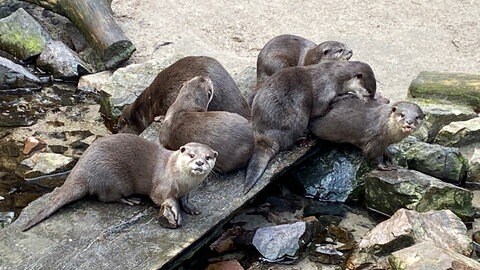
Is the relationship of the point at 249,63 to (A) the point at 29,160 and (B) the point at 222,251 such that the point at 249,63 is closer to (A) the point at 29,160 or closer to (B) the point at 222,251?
(A) the point at 29,160

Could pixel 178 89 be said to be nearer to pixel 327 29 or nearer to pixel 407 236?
pixel 407 236

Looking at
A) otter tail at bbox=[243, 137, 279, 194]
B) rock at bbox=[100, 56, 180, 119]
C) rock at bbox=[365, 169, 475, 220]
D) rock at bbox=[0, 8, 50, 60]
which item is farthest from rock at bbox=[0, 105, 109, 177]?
rock at bbox=[365, 169, 475, 220]

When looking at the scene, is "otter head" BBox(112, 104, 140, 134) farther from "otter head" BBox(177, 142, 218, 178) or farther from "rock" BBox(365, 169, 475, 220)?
"rock" BBox(365, 169, 475, 220)

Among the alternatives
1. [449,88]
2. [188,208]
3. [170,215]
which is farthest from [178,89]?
[449,88]

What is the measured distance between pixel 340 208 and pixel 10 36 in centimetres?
342

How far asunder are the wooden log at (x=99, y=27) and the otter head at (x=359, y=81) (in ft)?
7.32

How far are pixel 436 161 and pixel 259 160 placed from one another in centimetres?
122

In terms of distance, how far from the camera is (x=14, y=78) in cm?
609

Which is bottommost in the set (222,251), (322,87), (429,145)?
(222,251)

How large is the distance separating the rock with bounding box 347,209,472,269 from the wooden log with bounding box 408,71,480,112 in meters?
1.77

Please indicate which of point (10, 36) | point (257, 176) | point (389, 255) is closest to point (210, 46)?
point (10, 36)

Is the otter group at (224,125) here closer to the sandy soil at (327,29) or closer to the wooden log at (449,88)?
the wooden log at (449,88)

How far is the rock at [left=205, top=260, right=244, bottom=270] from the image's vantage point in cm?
389

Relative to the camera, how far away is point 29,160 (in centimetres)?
491
